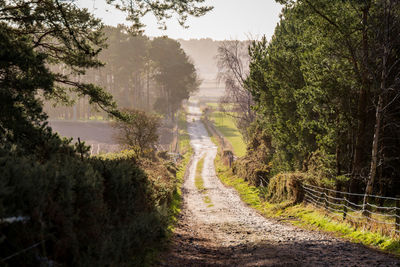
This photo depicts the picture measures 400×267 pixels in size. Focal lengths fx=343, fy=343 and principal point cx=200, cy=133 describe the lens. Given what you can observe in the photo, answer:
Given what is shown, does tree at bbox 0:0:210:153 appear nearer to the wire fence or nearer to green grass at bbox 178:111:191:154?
the wire fence

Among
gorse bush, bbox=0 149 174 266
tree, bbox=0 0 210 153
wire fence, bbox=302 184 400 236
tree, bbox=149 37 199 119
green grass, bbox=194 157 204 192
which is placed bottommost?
green grass, bbox=194 157 204 192

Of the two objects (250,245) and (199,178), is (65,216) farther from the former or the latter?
(199,178)

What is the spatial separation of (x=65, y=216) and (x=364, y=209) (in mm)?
11465

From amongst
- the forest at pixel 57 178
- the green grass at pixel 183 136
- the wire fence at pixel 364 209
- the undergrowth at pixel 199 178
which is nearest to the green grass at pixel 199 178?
the undergrowth at pixel 199 178

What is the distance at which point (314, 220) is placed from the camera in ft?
49.6

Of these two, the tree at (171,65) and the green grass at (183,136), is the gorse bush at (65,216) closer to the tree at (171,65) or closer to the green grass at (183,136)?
the green grass at (183,136)

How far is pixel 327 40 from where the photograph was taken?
1423cm

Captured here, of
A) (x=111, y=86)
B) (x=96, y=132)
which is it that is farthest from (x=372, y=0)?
(x=111, y=86)

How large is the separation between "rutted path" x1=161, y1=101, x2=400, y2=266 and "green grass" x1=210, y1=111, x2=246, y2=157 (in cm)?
4075

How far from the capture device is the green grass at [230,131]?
6509 cm

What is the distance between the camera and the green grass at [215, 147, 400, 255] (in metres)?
10.7

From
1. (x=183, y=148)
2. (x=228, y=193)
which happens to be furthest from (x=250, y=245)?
(x=183, y=148)

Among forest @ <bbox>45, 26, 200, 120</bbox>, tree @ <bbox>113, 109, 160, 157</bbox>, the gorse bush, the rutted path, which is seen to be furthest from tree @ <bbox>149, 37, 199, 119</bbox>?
the gorse bush

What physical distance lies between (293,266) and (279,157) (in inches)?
621
